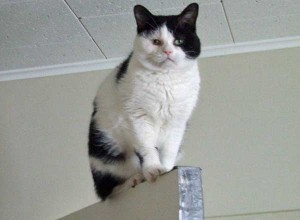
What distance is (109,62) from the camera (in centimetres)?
224

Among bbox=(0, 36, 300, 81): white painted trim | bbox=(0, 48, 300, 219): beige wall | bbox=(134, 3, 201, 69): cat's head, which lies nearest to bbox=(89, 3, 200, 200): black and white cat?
bbox=(134, 3, 201, 69): cat's head

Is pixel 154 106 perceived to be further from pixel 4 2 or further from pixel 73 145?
pixel 73 145

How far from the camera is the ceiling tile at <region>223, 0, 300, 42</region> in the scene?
73.2 inches

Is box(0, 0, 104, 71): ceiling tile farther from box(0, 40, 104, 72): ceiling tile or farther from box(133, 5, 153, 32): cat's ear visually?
box(133, 5, 153, 32): cat's ear

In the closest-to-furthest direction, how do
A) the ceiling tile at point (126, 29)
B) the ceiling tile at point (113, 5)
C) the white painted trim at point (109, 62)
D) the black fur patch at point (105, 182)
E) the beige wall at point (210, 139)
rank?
the black fur patch at point (105, 182) → the ceiling tile at point (113, 5) → the ceiling tile at point (126, 29) → the beige wall at point (210, 139) → the white painted trim at point (109, 62)

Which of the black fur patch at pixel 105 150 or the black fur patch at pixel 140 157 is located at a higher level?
the black fur patch at pixel 105 150

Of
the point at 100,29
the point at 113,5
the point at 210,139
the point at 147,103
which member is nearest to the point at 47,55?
the point at 100,29

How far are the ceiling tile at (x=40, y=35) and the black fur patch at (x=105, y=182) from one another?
0.71 meters

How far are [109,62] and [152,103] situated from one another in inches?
40.1

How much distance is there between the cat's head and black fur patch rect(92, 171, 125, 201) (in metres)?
0.30

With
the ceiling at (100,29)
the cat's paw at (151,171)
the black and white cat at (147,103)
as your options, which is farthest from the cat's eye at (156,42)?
the ceiling at (100,29)

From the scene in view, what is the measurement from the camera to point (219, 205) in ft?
6.53

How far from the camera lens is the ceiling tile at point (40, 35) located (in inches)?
70.7

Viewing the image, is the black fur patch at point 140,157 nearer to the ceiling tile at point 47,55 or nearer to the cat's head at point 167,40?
the cat's head at point 167,40
